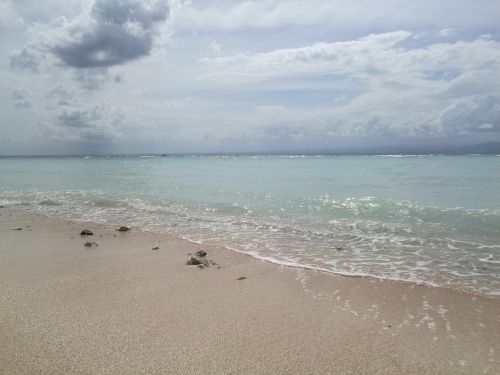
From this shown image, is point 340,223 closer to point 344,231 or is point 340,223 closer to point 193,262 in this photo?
point 344,231

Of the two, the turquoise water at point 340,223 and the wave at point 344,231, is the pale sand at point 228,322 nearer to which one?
the wave at point 344,231

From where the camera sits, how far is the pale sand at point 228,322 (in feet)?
14.6

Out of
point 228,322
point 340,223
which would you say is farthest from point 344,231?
point 228,322

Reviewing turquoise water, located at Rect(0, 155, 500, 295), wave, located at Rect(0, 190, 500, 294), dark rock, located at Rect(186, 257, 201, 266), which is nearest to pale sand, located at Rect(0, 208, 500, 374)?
dark rock, located at Rect(186, 257, 201, 266)

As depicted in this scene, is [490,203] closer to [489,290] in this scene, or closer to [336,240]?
[336,240]

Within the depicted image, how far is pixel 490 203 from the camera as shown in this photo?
18.2 meters

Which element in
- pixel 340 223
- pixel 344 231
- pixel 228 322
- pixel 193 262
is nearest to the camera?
pixel 228 322

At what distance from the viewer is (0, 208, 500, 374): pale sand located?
14.6 ft

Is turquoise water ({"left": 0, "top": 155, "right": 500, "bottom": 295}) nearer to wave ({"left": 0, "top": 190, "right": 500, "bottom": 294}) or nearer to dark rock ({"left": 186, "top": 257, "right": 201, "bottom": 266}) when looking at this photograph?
wave ({"left": 0, "top": 190, "right": 500, "bottom": 294})

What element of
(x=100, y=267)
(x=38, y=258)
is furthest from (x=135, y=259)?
(x=38, y=258)

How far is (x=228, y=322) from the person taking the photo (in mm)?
5512

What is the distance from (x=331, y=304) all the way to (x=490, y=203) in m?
15.5

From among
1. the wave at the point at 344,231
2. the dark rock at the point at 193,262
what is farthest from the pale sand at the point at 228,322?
the wave at the point at 344,231

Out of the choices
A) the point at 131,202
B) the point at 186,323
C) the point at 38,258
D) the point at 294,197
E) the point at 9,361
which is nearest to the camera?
the point at 9,361
